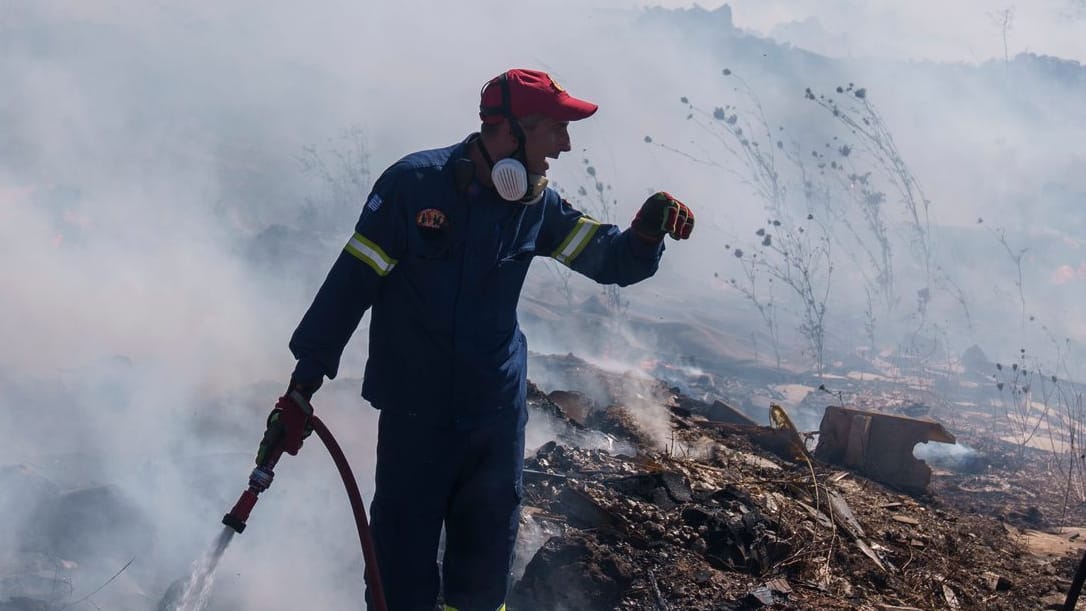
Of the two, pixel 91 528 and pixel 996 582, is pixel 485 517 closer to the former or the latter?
pixel 996 582

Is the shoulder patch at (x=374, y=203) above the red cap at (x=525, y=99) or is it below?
below

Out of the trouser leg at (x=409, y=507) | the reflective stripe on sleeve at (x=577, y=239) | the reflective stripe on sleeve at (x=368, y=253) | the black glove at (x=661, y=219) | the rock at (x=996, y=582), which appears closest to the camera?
the reflective stripe on sleeve at (x=368, y=253)

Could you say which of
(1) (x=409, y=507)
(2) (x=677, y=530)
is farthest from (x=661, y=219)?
(2) (x=677, y=530)

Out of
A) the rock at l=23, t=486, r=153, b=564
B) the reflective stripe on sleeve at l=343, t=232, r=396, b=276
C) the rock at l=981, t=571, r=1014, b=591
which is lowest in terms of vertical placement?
the rock at l=23, t=486, r=153, b=564

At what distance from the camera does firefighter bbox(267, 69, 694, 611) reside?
287 cm

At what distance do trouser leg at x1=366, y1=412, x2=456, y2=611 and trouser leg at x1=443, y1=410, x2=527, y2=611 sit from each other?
69mm

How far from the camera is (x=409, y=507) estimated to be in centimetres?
299

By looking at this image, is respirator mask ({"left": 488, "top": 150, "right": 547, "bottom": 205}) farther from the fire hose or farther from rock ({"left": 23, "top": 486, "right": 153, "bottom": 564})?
rock ({"left": 23, "top": 486, "right": 153, "bottom": 564})

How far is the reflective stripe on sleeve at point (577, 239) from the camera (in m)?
3.29

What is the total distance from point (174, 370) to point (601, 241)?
28.7ft

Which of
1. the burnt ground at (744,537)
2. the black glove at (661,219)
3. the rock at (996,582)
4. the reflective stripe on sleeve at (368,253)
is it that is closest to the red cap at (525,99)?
the black glove at (661,219)

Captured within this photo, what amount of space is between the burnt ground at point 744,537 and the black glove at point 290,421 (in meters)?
1.65

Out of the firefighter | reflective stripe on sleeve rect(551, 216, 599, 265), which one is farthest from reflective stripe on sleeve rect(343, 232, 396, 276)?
reflective stripe on sleeve rect(551, 216, 599, 265)

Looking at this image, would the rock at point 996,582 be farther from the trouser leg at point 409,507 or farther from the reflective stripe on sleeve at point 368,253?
the reflective stripe on sleeve at point 368,253
